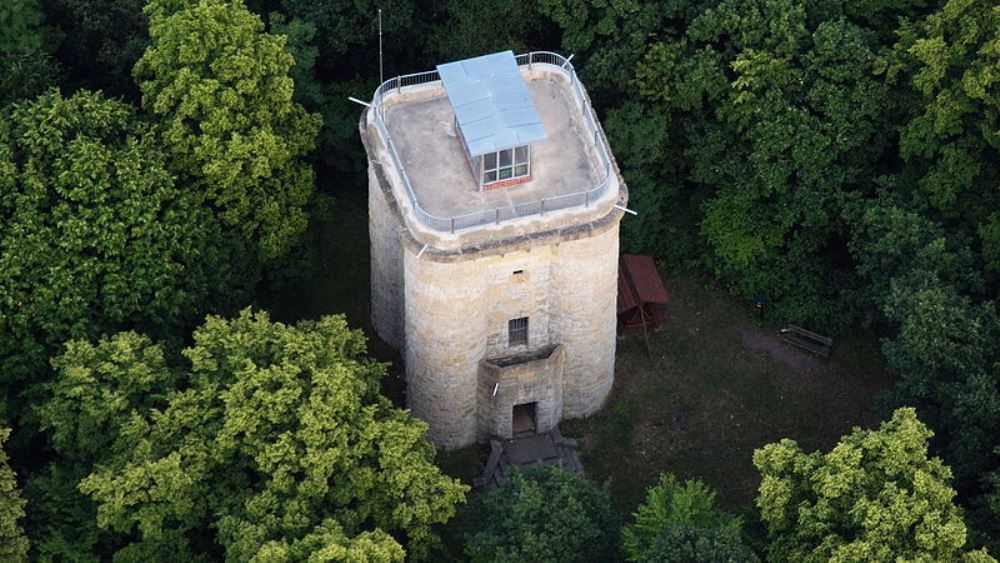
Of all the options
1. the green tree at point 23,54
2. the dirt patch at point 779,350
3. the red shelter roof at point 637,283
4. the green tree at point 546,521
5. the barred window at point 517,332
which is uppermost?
the green tree at point 23,54

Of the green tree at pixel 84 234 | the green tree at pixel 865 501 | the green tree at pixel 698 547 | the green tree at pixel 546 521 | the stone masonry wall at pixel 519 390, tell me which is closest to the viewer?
the green tree at pixel 865 501

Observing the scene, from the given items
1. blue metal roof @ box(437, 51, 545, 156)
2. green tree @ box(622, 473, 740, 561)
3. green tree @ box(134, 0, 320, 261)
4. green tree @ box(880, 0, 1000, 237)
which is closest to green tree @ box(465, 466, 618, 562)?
green tree @ box(622, 473, 740, 561)

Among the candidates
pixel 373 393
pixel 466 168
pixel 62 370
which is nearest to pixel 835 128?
pixel 466 168

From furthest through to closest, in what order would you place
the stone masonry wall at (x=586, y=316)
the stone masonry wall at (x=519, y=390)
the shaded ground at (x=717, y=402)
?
the shaded ground at (x=717, y=402) → the stone masonry wall at (x=519, y=390) → the stone masonry wall at (x=586, y=316)

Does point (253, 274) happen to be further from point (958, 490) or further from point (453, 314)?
point (958, 490)

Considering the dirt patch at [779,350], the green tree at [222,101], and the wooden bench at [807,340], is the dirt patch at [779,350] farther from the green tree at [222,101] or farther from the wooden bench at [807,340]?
the green tree at [222,101]

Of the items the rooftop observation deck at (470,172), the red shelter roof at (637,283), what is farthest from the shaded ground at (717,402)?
the rooftop observation deck at (470,172)

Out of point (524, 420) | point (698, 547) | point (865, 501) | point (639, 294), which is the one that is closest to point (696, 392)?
point (639, 294)

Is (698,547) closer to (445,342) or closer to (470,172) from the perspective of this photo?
(445,342)
